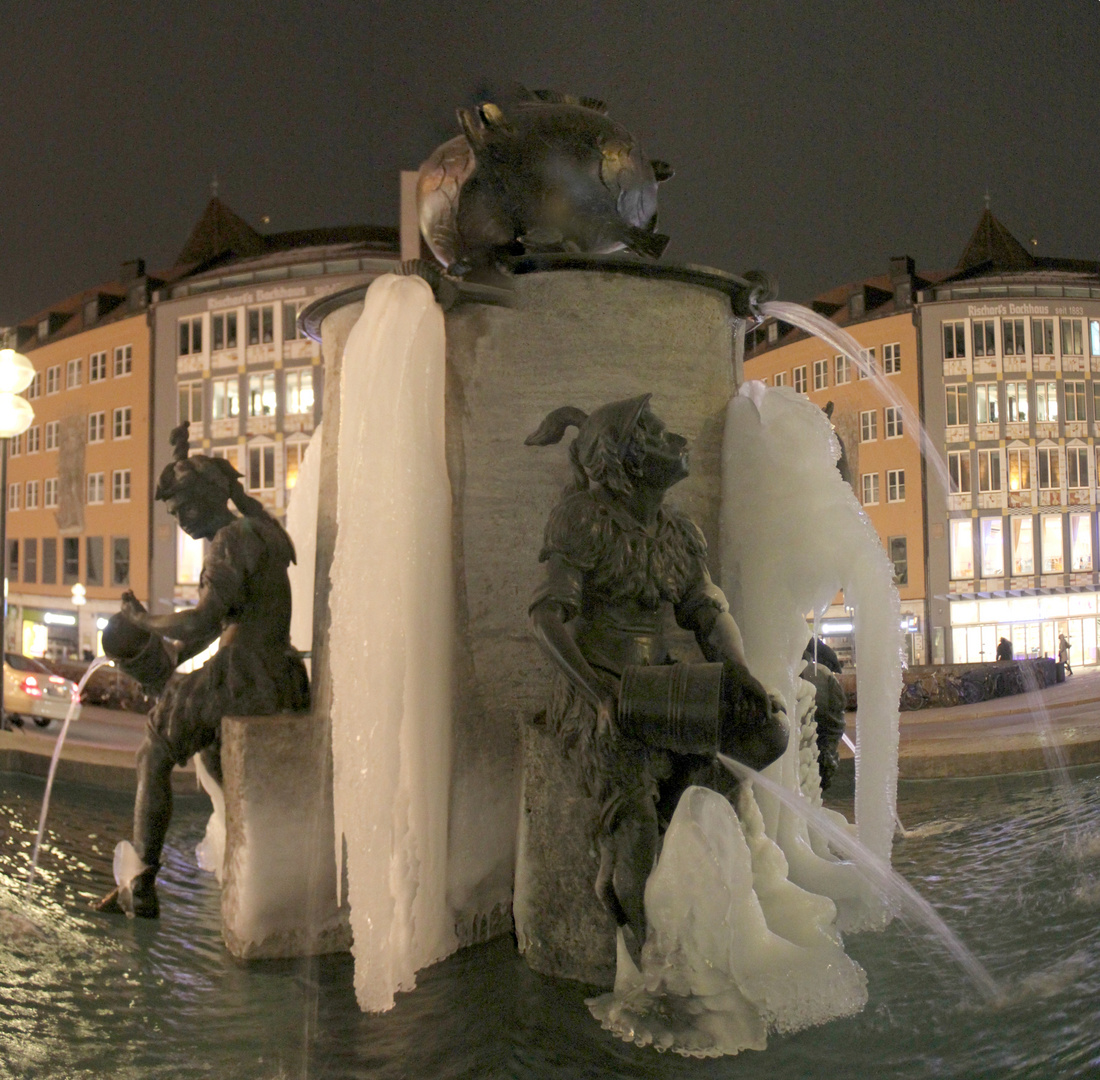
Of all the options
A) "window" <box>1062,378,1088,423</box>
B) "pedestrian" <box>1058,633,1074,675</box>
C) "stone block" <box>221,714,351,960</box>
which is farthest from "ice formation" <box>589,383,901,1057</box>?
"window" <box>1062,378,1088,423</box>

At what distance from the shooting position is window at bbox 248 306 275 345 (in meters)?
38.1

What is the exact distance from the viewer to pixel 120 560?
41.9 metres

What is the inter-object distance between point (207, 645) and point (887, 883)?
291cm

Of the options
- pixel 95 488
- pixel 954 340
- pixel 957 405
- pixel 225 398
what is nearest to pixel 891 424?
pixel 957 405

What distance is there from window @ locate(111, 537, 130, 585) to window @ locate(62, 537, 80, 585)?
2.77 m

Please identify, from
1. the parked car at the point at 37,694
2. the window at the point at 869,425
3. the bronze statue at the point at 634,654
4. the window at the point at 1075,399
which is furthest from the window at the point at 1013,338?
the bronze statue at the point at 634,654

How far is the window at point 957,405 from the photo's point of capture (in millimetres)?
36844

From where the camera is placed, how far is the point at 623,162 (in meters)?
5.27

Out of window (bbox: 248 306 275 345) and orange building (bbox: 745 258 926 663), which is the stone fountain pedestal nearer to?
orange building (bbox: 745 258 926 663)

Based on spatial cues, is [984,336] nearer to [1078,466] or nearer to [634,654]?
[1078,466]

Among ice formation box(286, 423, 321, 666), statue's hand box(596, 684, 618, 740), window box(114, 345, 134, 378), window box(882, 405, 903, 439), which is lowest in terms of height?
statue's hand box(596, 684, 618, 740)

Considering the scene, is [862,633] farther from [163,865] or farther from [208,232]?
[208,232]

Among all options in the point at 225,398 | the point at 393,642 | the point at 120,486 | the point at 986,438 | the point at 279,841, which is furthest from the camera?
the point at 120,486

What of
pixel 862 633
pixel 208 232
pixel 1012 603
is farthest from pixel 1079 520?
pixel 862 633
